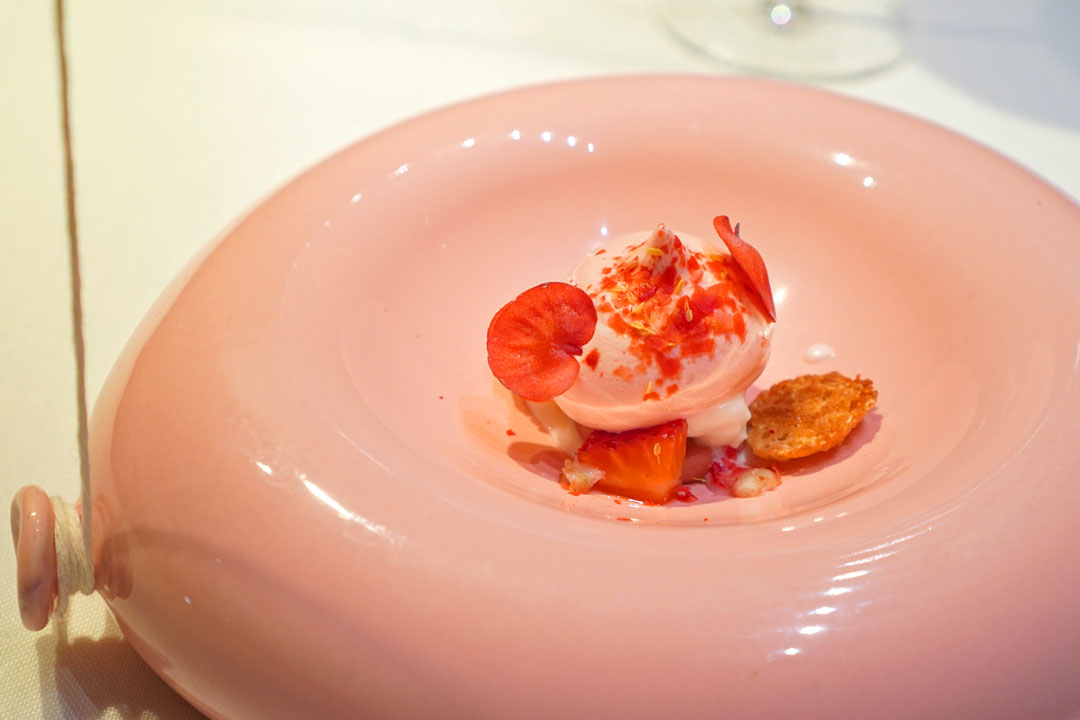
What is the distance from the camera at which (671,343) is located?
38.4 inches

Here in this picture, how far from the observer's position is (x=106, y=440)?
0.86 meters

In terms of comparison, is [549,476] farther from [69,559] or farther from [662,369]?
[69,559]

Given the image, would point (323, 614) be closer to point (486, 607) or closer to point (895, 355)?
point (486, 607)

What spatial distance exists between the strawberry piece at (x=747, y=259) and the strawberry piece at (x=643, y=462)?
15 centimetres

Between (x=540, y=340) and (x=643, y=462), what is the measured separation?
152mm

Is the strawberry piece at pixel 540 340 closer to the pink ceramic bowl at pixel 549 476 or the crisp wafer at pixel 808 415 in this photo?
the pink ceramic bowl at pixel 549 476

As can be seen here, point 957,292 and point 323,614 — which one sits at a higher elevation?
point 957,292

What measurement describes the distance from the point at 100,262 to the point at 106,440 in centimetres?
67

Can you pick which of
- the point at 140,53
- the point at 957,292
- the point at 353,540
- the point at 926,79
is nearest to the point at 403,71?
the point at 140,53

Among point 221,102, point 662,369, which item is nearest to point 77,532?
point 662,369

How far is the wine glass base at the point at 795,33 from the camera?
1899 mm

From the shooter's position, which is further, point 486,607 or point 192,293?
point 192,293

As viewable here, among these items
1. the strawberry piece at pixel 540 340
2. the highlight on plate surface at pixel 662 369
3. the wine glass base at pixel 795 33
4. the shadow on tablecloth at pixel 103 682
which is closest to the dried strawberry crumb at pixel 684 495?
the highlight on plate surface at pixel 662 369

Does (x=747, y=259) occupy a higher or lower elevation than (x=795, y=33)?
lower
